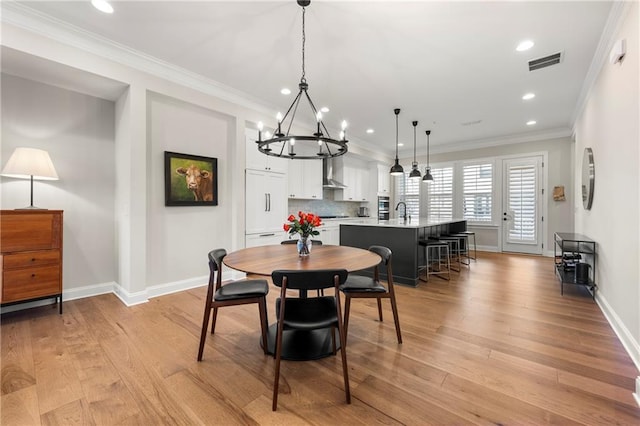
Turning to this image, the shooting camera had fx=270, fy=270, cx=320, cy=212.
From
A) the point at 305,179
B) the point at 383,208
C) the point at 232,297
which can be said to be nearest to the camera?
the point at 232,297

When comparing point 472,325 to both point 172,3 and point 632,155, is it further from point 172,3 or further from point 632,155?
point 172,3

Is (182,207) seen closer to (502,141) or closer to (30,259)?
(30,259)

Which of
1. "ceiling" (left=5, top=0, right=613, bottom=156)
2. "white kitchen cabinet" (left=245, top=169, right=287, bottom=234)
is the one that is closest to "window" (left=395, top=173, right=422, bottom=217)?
"ceiling" (left=5, top=0, right=613, bottom=156)

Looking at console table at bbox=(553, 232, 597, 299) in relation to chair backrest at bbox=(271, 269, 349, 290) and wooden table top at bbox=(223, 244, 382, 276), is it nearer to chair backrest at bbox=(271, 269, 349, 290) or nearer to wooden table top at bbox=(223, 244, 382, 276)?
wooden table top at bbox=(223, 244, 382, 276)

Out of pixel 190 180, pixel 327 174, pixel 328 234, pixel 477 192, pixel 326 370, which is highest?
pixel 327 174

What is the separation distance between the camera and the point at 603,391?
1.69 meters

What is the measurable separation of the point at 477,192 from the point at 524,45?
4.80 metres

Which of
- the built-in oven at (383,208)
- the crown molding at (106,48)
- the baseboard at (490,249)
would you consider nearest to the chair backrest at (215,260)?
the crown molding at (106,48)

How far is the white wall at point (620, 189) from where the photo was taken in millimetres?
2076

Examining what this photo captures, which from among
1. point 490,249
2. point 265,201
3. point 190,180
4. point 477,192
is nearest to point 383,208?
point 477,192

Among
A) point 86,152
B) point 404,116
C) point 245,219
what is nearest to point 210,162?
point 245,219

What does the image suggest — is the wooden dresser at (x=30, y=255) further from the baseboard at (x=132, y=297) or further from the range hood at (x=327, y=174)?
the range hood at (x=327, y=174)

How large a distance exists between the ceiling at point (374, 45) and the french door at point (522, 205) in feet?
6.78

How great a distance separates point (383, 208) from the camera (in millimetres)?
8102
